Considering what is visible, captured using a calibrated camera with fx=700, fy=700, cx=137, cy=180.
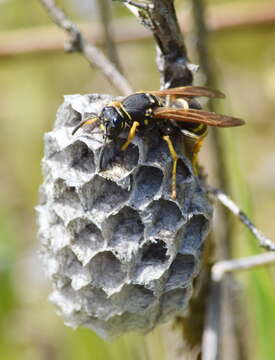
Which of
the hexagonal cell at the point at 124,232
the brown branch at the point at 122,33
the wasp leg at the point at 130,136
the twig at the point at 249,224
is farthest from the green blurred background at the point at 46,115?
the wasp leg at the point at 130,136

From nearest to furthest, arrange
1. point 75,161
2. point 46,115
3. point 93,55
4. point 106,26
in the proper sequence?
point 75,161 < point 93,55 < point 106,26 < point 46,115

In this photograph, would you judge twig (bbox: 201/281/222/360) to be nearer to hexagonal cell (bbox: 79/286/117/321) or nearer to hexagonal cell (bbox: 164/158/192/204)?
hexagonal cell (bbox: 79/286/117/321)

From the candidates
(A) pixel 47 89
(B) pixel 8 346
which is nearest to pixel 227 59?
(A) pixel 47 89

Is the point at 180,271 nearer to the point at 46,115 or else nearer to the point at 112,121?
the point at 112,121

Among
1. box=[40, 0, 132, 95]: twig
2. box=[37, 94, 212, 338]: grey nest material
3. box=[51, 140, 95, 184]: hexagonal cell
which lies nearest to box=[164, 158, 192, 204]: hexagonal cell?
box=[37, 94, 212, 338]: grey nest material

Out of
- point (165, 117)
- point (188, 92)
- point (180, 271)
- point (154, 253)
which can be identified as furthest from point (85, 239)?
point (188, 92)

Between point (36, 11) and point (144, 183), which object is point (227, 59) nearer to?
point (36, 11)
